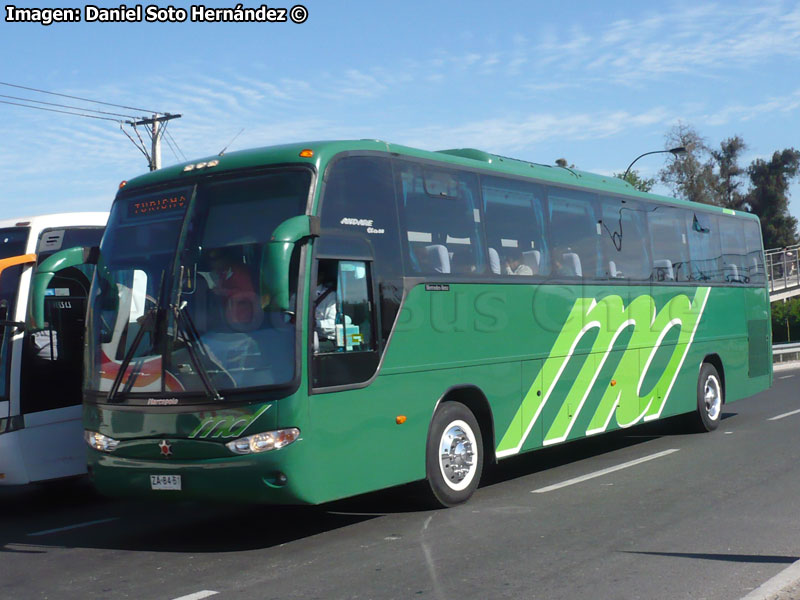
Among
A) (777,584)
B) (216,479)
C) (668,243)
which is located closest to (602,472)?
(668,243)

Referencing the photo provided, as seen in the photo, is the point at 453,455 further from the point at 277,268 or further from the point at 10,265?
the point at 10,265

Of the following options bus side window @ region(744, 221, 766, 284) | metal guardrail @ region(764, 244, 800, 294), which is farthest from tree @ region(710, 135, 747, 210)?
bus side window @ region(744, 221, 766, 284)

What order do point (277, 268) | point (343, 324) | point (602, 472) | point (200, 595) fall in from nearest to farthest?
point (200, 595) → point (277, 268) → point (343, 324) → point (602, 472)

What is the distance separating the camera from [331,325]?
788 cm

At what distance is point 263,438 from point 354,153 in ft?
8.46

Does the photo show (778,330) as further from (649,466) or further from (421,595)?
(421,595)

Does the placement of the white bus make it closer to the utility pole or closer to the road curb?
the road curb

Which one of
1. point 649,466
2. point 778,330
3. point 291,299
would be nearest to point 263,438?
point 291,299

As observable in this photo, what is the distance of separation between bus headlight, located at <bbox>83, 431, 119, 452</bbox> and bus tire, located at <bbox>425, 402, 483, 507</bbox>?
8.81 ft

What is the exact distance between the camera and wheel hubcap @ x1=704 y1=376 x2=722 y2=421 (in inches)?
582

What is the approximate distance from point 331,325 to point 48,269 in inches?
95.5

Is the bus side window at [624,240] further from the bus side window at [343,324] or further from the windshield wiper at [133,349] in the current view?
the windshield wiper at [133,349]

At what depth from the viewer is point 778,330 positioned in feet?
174

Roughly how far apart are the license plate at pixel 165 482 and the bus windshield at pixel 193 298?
610mm
